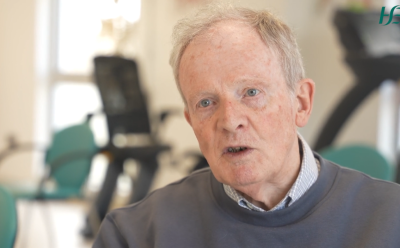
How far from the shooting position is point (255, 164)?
1139 mm

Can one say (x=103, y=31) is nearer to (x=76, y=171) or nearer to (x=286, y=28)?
(x=76, y=171)

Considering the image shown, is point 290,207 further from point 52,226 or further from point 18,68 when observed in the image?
point 18,68

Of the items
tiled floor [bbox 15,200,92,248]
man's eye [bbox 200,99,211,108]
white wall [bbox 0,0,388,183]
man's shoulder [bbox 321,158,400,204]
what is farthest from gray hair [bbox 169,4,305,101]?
white wall [bbox 0,0,388,183]

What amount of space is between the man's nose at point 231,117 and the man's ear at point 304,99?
0.55 feet

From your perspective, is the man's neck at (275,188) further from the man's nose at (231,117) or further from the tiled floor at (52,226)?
the tiled floor at (52,226)

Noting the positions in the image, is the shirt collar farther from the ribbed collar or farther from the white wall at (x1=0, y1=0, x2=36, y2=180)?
the white wall at (x1=0, y1=0, x2=36, y2=180)

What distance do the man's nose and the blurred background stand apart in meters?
3.04

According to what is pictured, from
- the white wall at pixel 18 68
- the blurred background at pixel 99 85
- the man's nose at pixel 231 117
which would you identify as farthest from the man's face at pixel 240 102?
the white wall at pixel 18 68

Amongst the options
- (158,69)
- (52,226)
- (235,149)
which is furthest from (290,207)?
(158,69)

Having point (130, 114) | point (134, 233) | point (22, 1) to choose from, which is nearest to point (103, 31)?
point (22, 1)

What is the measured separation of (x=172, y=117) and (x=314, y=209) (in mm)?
4640

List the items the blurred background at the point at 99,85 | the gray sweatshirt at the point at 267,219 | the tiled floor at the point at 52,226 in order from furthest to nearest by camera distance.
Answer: the blurred background at the point at 99,85 → the tiled floor at the point at 52,226 → the gray sweatshirt at the point at 267,219

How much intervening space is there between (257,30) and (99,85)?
3.32 metres

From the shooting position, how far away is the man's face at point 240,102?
113 cm
